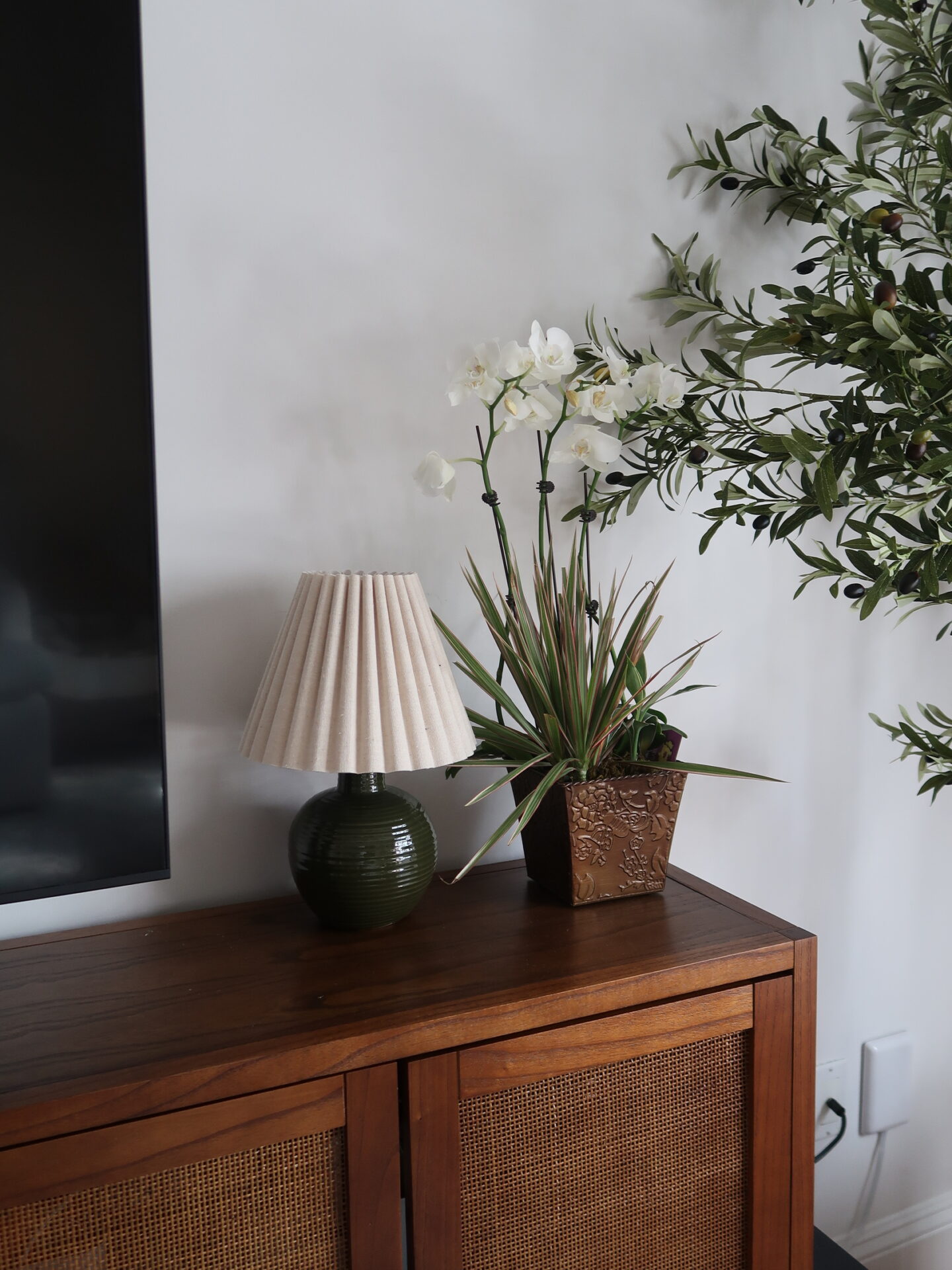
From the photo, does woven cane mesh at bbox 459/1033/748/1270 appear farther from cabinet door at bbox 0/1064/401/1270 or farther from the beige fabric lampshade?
the beige fabric lampshade

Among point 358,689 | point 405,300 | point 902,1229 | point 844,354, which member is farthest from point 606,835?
point 902,1229

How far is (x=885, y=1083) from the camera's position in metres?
1.60

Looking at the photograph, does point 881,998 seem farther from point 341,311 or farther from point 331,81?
point 331,81

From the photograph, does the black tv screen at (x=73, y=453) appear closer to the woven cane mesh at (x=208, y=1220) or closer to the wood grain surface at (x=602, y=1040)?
the woven cane mesh at (x=208, y=1220)

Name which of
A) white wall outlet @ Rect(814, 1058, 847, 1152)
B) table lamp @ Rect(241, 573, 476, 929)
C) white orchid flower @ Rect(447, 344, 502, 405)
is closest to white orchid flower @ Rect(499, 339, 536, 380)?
white orchid flower @ Rect(447, 344, 502, 405)

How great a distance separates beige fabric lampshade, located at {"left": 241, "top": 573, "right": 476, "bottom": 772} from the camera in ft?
3.03

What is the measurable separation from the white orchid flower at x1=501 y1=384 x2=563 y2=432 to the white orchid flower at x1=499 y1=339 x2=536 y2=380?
0.12 ft

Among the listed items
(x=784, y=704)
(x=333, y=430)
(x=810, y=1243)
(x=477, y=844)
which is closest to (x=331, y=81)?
(x=333, y=430)

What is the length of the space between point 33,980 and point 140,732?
0.85 feet

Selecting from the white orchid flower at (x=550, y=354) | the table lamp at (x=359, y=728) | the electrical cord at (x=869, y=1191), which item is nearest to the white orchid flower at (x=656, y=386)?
the white orchid flower at (x=550, y=354)

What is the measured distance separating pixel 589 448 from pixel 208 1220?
0.84 metres

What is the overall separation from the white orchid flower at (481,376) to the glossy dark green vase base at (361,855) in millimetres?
436

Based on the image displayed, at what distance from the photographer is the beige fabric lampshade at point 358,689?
923mm

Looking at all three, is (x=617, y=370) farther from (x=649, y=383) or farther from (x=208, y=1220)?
(x=208, y=1220)
